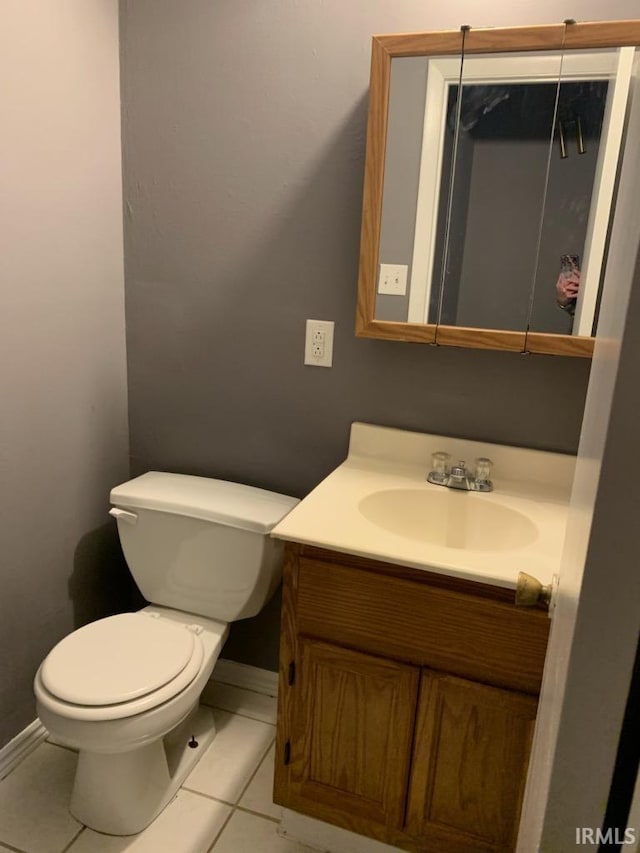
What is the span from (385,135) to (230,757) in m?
1.69

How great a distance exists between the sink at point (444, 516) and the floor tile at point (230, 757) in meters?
0.80

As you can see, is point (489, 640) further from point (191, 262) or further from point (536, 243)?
point (191, 262)

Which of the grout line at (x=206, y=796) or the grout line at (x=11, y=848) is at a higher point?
the grout line at (x=11, y=848)

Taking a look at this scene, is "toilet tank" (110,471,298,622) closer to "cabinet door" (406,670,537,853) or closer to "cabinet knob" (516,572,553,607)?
"cabinet door" (406,670,537,853)

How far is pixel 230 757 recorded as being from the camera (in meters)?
1.73

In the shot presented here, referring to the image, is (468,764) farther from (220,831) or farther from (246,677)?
(246,677)

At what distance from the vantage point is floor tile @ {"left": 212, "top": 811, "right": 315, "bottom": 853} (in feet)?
4.81

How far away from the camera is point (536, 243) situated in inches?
56.7

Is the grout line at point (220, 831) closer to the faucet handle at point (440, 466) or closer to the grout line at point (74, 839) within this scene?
the grout line at point (74, 839)

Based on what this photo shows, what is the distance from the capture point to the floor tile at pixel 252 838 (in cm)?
146

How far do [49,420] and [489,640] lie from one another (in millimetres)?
1211

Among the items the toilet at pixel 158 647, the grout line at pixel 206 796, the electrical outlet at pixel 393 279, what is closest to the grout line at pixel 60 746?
the toilet at pixel 158 647

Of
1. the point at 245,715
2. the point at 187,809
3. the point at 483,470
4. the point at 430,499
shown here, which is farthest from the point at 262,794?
the point at 483,470

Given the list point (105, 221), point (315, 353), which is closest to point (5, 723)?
point (315, 353)
